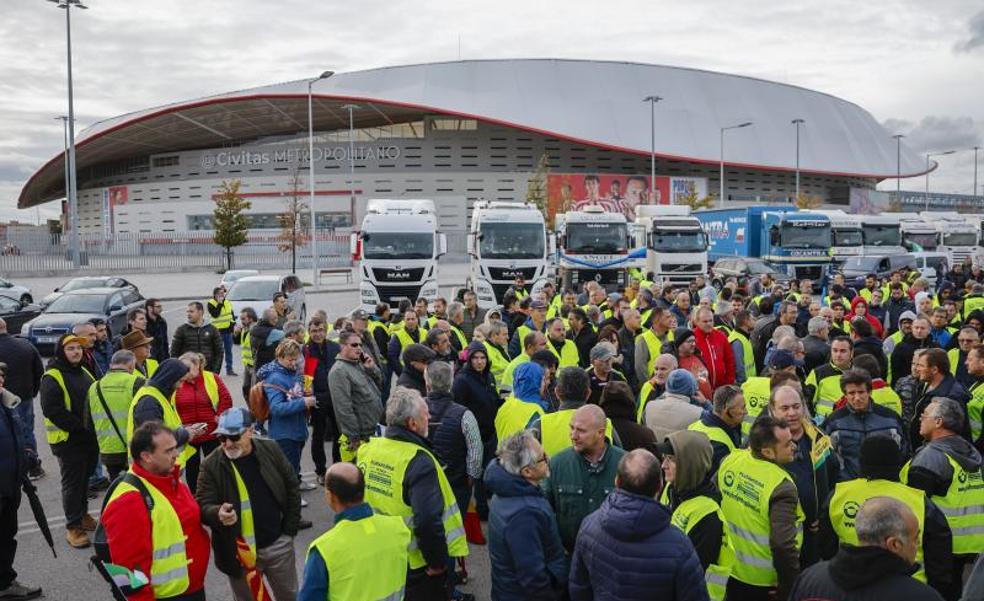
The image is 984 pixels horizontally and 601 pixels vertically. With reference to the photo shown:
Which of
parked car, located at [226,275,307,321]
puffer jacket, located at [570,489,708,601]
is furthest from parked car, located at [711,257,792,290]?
puffer jacket, located at [570,489,708,601]

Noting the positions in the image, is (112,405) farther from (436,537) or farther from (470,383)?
(436,537)

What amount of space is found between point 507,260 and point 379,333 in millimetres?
9754

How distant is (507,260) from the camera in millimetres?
19656

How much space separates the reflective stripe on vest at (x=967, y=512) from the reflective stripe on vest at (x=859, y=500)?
57 cm

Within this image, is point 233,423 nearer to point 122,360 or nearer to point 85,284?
point 122,360

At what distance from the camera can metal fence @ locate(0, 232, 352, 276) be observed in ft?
135

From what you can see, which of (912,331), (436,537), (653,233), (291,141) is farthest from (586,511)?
(291,141)

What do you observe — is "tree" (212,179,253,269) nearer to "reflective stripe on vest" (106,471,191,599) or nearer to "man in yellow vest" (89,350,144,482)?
"man in yellow vest" (89,350,144,482)

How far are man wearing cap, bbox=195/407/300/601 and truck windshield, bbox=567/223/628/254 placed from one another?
61.1 feet

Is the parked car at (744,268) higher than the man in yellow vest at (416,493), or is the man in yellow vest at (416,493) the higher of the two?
the parked car at (744,268)

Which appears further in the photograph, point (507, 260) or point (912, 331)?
point (507, 260)

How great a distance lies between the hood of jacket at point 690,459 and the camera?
11.4 feet

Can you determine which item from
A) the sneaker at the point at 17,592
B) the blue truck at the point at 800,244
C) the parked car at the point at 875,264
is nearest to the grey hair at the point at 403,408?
the sneaker at the point at 17,592

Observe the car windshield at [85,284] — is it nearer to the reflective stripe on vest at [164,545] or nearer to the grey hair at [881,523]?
the reflective stripe on vest at [164,545]
